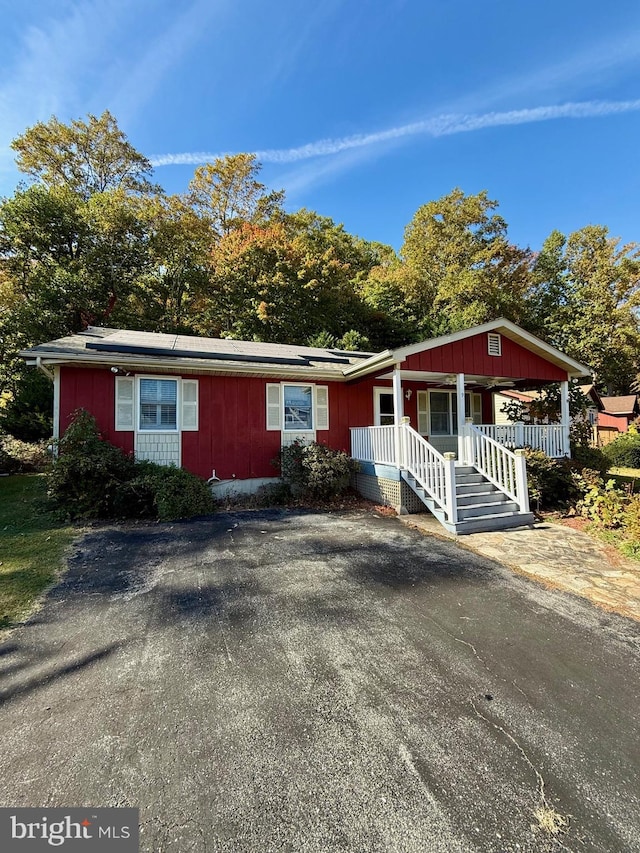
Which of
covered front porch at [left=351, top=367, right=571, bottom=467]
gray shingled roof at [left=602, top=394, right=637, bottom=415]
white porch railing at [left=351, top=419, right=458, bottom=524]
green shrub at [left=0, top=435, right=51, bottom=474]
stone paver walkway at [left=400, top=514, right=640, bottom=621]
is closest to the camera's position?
stone paver walkway at [left=400, top=514, right=640, bottom=621]

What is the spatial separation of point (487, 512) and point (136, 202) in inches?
948

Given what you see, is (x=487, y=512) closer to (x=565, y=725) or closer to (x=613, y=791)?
(x=565, y=725)

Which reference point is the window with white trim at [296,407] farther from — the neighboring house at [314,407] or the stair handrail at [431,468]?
the stair handrail at [431,468]

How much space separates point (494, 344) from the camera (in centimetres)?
952

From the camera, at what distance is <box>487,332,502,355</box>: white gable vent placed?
372 inches

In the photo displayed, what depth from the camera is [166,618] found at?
3.43m

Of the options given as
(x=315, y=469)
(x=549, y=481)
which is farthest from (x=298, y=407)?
(x=549, y=481)

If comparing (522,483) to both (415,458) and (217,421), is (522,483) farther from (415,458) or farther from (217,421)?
(217,421)

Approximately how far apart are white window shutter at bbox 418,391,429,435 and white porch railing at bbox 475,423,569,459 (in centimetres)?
207

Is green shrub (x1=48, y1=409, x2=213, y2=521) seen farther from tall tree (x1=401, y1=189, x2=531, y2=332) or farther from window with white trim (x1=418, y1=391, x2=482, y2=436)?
tall tree (x1=401, y1=189, x2=531, y2=332)

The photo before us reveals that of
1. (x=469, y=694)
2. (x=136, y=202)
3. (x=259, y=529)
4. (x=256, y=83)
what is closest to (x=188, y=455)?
(x=259, y=529)

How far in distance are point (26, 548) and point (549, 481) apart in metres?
9.54

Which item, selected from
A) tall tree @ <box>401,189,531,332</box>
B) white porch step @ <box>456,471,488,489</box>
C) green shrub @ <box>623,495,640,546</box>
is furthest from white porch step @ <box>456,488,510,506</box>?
tall tree @ <box>401,189,531,332</box>

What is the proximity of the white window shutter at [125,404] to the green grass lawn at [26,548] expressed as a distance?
186cm
